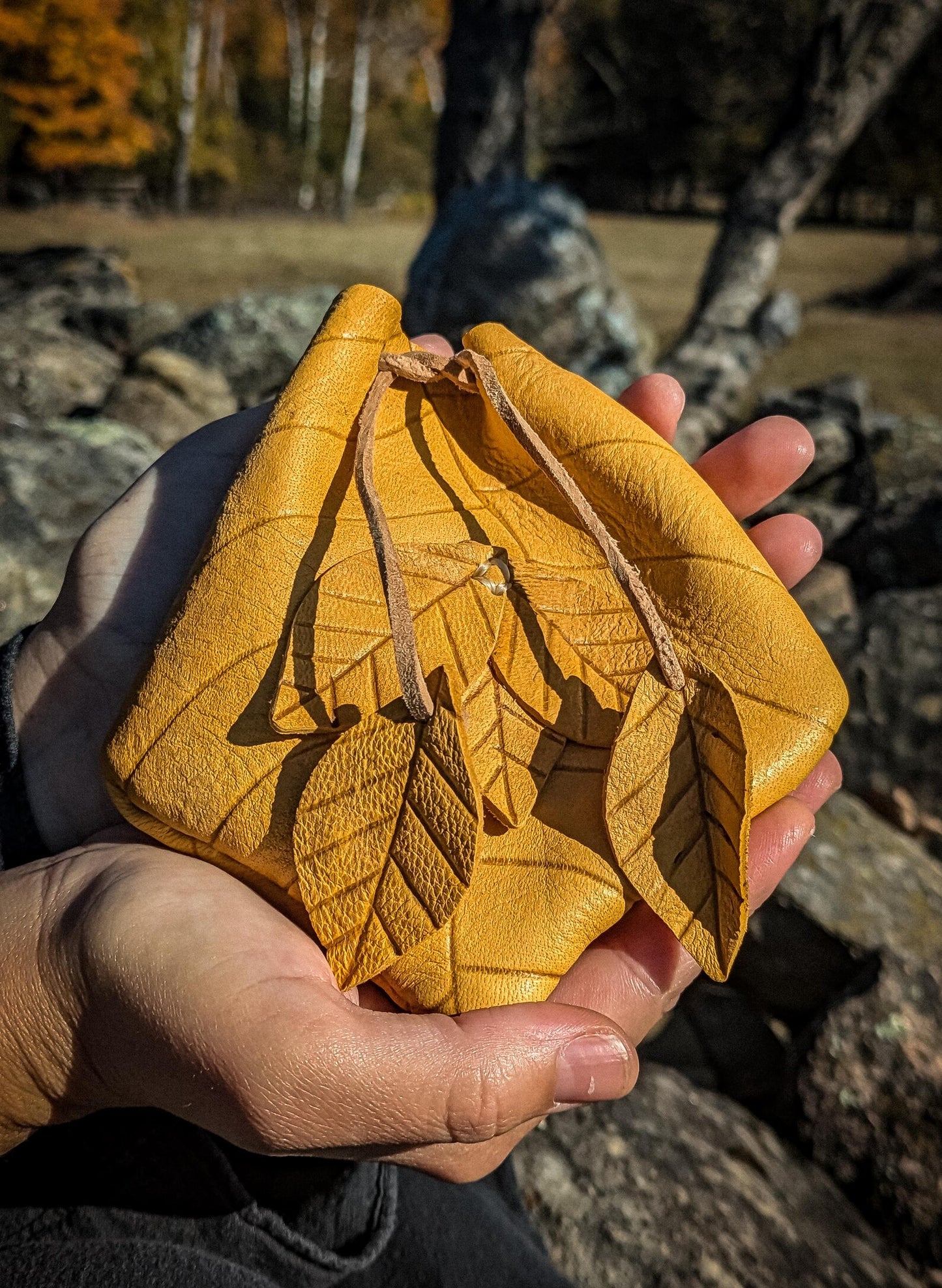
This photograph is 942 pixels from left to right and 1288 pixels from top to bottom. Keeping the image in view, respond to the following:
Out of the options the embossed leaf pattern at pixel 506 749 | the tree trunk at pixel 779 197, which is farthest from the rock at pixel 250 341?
the embossed leaf pattern at pixel 506 749

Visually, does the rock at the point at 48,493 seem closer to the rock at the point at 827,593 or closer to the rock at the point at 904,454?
the rock at the point at 827,593

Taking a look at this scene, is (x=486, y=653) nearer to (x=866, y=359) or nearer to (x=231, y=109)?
(x=866, y=359)

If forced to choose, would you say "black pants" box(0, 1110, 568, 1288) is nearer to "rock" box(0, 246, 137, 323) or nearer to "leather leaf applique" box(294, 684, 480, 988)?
"leather leaf applique" box(294, 684, 480, 988)

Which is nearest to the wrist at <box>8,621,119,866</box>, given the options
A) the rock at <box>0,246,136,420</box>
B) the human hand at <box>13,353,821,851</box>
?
the human hand at <box>13,353,821,851</box>

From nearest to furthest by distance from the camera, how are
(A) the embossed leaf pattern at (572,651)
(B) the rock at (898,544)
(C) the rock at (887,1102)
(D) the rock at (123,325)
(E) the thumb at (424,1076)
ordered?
(E) the thumb at (424,1076)
(A) the embossed leaf pattern at (572,651)
(C) the rock at (887,1102)
(B) the rock at (898,544)
(D) the rock at (123,325)

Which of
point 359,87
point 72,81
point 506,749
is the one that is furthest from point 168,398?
point 359,87

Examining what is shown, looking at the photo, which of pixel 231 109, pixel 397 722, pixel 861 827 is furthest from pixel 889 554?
pixel 231 109
